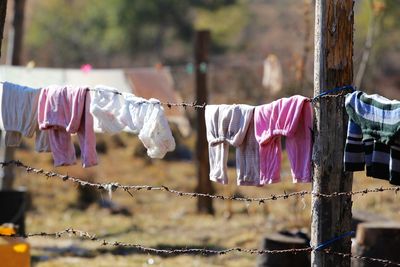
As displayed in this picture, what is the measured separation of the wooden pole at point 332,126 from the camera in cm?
556

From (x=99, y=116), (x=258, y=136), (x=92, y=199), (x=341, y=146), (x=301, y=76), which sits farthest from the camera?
(x=92, y=199)

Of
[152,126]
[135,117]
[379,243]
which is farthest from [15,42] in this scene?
[152,126]

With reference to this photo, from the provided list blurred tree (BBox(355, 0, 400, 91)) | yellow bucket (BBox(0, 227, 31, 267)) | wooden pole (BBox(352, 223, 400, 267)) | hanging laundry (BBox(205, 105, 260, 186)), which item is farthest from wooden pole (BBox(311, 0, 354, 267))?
blurred tree (BBox(355, 0, 400, 91))

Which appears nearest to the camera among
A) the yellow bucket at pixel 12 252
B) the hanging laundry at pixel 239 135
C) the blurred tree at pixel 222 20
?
the hanging laundry at pixel 239 135

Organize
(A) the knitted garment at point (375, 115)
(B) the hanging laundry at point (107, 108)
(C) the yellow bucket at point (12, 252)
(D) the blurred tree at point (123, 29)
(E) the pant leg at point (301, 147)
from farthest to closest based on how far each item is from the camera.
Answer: (D) the blurred tree at point (123, 29)
(C) the yellow bucket at point (12, 252)
(B) the hanging laundry at point (107, 108)
(E) the pant leg at point (301, 147)
(A) the knitted garment at point (375, 115)

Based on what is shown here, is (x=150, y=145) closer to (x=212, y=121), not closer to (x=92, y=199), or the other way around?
(x=212, y=121)

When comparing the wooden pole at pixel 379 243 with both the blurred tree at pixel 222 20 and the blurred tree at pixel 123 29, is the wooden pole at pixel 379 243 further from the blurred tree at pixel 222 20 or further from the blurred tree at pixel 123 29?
the blurred tree at pixel 222 20

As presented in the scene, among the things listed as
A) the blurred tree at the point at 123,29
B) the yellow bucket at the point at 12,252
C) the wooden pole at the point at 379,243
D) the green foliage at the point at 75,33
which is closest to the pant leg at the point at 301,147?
the yellow bucket at the point at 12,252

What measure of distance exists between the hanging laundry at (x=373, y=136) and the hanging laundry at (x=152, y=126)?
1.46 metres

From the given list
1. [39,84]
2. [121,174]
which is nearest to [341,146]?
[39,84]

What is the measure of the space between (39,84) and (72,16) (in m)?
28.0

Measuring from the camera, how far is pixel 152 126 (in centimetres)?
631

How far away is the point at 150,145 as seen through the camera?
6.34 meters

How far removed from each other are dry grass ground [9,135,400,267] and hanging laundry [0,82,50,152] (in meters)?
3.77
